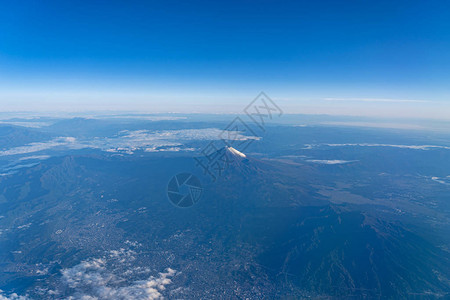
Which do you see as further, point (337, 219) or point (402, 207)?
point (402, 207)

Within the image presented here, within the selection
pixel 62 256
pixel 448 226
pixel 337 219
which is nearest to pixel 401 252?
pixel 337 219

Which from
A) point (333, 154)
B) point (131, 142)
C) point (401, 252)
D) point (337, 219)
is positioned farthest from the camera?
point (131, 142)

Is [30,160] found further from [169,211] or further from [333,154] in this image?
[333,154]

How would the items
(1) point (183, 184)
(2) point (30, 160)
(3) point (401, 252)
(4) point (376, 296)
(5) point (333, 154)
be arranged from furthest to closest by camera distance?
(5) point (333, 154)
(2) point (30, 160)
(1) point (183, 184)
(3) point (401, 252)
(4) point (376, 296)

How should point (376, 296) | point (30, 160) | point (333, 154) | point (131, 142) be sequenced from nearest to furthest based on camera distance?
point (376, 296)
point (30, 160)
point (333, 154)
point (131, 142)

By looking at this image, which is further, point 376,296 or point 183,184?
point 183,184

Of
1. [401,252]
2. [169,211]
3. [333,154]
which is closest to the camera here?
[401,252]

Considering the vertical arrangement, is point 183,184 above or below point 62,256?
above

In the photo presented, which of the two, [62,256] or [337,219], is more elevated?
[337,219]

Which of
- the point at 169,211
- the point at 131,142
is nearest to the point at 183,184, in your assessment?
the point at 169,211

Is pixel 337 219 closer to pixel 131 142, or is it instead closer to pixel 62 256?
pixel 62 256
